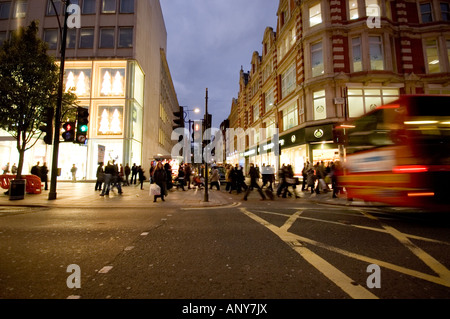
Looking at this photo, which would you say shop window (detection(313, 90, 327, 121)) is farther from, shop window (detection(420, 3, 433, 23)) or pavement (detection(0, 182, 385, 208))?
shop window (detection(420, 3, 433, 23))

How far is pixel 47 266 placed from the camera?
9.57ft

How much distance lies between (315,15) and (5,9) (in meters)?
34.5

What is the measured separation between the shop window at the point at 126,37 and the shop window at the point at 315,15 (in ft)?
61.3

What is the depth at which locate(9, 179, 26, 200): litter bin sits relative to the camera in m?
9.76

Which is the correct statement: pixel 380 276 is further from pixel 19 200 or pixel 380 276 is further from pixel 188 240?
pixel 19 200

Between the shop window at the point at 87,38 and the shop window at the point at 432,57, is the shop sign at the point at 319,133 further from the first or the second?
the shop window at the point at 87,38

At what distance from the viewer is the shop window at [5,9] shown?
25867 millimetres

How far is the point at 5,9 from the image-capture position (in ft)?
85.6

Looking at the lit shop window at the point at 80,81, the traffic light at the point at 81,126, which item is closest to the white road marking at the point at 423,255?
the traffic light at the point at 81,126

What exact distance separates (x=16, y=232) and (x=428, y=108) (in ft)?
32.3

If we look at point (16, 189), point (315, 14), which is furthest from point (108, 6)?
point (16, 189)

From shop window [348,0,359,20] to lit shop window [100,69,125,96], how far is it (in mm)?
22781

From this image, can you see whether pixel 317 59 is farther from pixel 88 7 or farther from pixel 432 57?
pixel 88 7

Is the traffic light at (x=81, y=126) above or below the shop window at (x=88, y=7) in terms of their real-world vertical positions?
below
